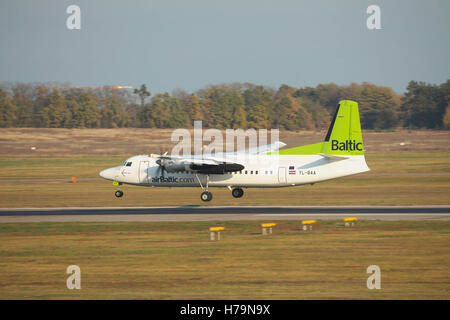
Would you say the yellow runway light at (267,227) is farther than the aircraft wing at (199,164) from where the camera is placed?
No

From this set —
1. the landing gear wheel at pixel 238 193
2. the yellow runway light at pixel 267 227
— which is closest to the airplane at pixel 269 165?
the landing gear wheel at pixel 238 193

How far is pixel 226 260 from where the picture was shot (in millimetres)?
24062

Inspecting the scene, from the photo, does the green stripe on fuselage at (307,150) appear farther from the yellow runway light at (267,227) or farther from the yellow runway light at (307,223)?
the yellow runway light at (267,227)

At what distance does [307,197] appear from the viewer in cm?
4722

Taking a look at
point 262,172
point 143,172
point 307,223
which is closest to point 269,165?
point 262,172

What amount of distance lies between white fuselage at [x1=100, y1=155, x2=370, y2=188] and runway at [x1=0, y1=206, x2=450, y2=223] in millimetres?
2152

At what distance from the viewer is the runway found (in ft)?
115

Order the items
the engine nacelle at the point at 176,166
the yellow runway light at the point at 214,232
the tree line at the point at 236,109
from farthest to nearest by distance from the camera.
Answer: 1. the tree line at the point at 236,109
2. the engine nacelle at the point at 176,166
3. the yellow runway light at the point at 214,232

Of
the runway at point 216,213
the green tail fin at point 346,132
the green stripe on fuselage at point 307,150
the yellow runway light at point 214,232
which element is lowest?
the runway at point 216,213

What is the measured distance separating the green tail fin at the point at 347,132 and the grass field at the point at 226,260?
7.69 meters

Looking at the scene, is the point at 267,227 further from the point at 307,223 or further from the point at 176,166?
the point at 176,166

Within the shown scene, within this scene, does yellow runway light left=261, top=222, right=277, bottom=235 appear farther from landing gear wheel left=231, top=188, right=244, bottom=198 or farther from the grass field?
landing gear wheel left=231, top=188, right=244, bottom=198

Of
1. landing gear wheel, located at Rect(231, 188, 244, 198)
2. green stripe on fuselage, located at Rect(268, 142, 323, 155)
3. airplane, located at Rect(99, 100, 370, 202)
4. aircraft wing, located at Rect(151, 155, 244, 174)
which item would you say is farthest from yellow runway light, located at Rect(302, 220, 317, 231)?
landing gear wheel, located at Rect(231, 188, 244, 198)

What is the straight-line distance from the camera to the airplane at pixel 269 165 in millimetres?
39000
